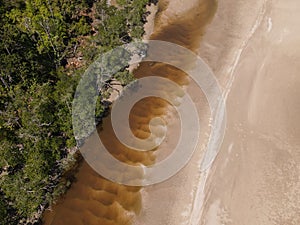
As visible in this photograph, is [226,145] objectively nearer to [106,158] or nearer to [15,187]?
[106,158]

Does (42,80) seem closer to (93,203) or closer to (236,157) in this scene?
(93,203)

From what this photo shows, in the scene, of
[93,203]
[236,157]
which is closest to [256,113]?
[236,157]

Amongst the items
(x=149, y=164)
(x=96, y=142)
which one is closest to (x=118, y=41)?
(x=96, y=142)

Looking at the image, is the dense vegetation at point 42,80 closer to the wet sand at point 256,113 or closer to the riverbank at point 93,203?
the riverbank at point 93,203

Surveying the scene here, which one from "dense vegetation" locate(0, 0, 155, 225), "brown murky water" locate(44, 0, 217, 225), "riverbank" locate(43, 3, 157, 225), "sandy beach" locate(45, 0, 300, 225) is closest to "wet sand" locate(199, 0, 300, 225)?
"sandy beach" locate(45, 0, 300, 225)

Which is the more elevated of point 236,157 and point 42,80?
point 236,157

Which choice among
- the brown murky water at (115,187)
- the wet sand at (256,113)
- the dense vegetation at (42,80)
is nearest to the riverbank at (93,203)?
the brown murky water at (115,187)

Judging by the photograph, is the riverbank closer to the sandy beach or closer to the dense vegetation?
the sandy beach
